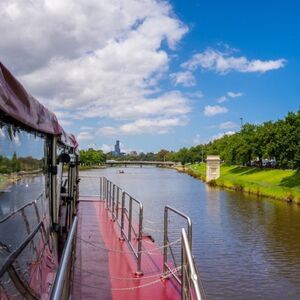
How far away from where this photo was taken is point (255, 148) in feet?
228

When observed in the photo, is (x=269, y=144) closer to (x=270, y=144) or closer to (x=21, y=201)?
(x=270, y=144)

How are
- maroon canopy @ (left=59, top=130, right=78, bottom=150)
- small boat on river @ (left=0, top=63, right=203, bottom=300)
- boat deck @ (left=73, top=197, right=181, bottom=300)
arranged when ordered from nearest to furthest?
small boat on river @ (left=0, top=63, right=203, bottom=300) → boat deck @ (left=73, top=197, right=181, bottom=300) → maroon canopy @ (left=59, top=130, right=78, bottom=150)

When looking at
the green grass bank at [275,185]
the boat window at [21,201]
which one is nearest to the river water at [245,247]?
the green grass bank at [275,185]

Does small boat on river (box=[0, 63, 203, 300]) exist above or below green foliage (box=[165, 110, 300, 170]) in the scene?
below

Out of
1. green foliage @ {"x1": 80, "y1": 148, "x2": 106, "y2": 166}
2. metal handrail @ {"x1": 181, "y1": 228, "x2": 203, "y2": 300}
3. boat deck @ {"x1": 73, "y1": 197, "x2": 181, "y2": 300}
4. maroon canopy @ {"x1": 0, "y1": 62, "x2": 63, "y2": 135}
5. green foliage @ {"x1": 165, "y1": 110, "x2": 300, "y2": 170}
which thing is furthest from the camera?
green foliage @ {"x1": 80, "y1": 148, "x2": 106, "y2": 166}

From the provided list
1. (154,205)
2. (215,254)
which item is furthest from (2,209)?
(154,205)

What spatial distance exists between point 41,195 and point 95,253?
3.88m

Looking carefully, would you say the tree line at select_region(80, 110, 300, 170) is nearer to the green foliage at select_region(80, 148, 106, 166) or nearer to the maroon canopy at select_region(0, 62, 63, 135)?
the green foliage at select_region(80, 148, 106, 166)

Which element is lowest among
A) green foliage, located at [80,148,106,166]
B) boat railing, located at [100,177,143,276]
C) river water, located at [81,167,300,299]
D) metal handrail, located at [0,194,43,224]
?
river water, located at [81,167,300,299]

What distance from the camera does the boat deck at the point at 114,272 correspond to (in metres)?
6.77

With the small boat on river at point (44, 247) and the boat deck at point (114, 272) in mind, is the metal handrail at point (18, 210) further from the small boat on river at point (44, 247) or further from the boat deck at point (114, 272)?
the boat deck at point (114, 272)

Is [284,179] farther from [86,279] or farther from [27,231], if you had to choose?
[27,231]

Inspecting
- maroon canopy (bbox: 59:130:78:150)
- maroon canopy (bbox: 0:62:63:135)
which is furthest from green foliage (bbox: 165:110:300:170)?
maroon canopy (bbox: 0:62:63:135)

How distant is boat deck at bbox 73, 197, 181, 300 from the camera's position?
6.77 metres
